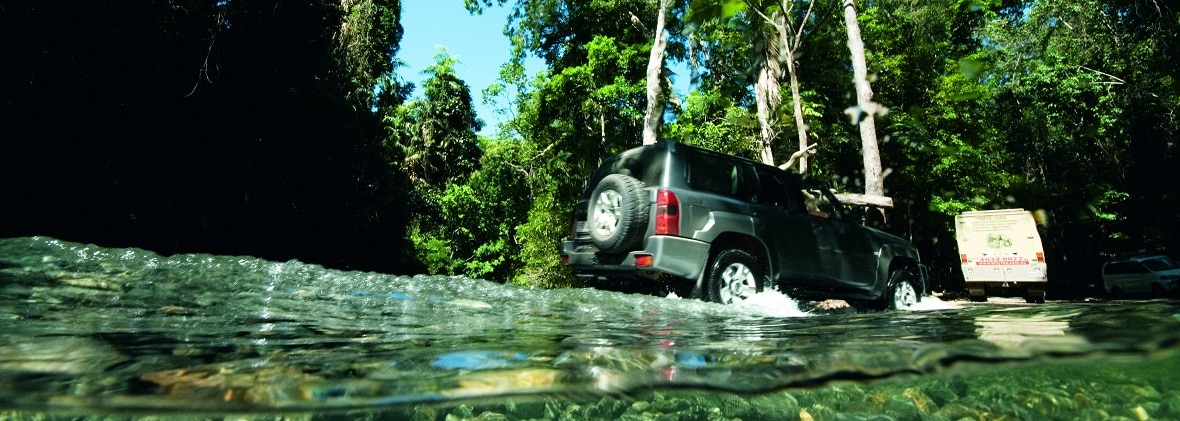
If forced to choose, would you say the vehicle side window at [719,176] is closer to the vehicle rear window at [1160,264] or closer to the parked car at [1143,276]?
the parked car at [1143,276]

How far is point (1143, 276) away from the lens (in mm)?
17438

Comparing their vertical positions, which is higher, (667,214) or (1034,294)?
(667,214)

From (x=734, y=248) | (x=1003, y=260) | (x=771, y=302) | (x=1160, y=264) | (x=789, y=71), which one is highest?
(x=789, y=71)

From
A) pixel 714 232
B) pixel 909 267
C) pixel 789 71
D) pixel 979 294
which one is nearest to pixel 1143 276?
pixel 979 294

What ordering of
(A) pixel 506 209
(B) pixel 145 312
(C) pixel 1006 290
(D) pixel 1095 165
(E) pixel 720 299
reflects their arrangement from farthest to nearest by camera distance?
1. (A) pixel 506 209
2. (D) pixel 1095 165
3. (C) pixel 1006 290
4. (E) pixel 720 299
5. (B) pixel 145 312

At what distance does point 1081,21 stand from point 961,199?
729cm

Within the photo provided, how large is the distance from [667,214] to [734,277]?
2.88ft

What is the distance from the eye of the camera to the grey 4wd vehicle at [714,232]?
5.32 meters

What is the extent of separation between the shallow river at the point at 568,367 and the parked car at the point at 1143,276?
19.0 metres

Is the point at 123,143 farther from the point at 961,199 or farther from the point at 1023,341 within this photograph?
Answer: the point at 961,199

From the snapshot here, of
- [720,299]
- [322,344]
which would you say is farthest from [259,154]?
[322,344]

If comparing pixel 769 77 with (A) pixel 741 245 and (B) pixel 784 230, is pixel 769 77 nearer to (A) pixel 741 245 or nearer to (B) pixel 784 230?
(B) pixel 784 230

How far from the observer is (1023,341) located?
198cm

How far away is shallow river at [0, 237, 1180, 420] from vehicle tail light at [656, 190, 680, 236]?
7.52ft
